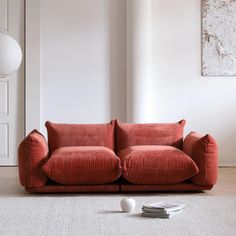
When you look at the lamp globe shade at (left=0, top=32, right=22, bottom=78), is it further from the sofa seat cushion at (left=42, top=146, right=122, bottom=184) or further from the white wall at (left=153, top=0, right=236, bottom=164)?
the white wall at (left=153, top=0, right=236, bottom=164)

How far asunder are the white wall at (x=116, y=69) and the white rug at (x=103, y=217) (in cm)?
275

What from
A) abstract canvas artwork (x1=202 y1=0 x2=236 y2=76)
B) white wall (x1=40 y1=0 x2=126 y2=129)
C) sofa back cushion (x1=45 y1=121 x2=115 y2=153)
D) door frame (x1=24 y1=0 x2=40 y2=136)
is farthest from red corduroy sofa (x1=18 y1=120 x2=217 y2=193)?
abstract canvas artwork (x1=202 y1=0 x2=236 y2=76)

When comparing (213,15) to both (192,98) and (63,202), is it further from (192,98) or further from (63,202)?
(63,202)

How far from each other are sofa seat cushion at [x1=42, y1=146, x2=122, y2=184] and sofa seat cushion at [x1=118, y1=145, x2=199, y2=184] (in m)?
0.11

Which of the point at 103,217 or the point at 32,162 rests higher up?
the point at 32,162

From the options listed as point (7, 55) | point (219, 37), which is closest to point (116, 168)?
point (7, 55)

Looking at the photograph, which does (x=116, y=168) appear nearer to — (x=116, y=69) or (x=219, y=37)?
(x=116, y=69)

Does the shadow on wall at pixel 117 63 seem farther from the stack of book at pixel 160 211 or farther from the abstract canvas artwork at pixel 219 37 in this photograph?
the stack of book at pixel 160 211

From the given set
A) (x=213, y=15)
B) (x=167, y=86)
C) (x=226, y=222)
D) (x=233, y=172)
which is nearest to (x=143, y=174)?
(x=226, y=222)

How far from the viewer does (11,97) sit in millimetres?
7660

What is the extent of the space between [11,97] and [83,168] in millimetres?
2825

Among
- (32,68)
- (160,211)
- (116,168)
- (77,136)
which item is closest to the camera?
(160,211)

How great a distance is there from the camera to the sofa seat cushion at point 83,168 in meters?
5.13

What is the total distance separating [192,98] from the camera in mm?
7828
